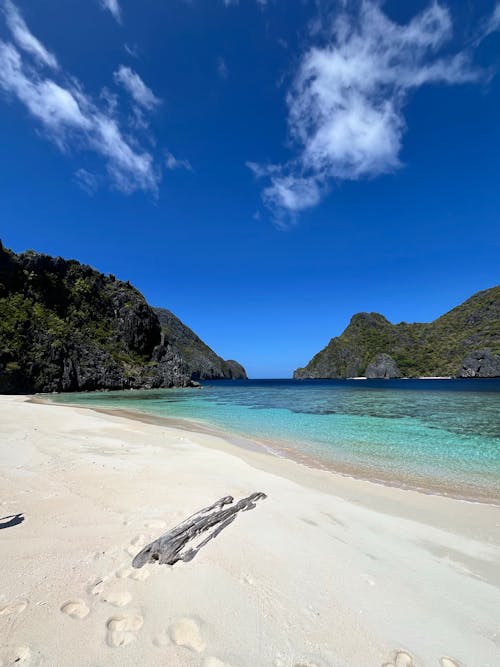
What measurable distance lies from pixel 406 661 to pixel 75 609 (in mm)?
3001

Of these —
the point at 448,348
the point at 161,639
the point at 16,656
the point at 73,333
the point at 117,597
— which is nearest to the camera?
the point at 16,656

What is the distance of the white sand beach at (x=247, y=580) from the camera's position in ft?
8.50

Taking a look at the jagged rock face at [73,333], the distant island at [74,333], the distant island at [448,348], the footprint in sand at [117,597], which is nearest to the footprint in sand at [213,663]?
the footprint in sand at [117,597]

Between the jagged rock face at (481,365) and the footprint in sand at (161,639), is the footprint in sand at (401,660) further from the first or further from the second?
the jagged rock face at (481,365)

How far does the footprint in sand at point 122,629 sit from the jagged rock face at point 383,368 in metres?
184

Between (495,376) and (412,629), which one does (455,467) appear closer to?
(412,629)

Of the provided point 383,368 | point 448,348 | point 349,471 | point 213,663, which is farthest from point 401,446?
point 448,348

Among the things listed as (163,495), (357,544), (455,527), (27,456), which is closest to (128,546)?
(163,495)

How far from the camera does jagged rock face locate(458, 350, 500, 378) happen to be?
12900 centimetres

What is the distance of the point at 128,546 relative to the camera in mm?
4141

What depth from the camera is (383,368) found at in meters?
172

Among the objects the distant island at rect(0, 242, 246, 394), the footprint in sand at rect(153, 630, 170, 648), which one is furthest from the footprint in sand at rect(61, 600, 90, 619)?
the distant island at rect(0, 242, 246, 394)

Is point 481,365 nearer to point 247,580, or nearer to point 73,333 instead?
point 73,333

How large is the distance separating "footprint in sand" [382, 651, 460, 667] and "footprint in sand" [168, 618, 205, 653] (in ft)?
5.10
